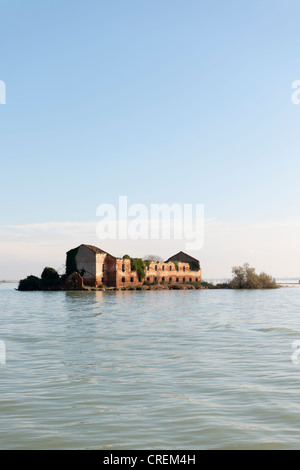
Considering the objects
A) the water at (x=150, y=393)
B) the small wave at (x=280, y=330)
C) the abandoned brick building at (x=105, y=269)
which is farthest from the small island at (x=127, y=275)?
the water at (x=150, y=393)

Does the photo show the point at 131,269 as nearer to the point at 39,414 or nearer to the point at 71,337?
the point at 71,337

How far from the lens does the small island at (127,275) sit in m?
69.6

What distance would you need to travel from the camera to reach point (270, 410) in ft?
26.6

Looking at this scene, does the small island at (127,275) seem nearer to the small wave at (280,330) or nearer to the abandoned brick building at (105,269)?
the abandoned brick building at (105,269)

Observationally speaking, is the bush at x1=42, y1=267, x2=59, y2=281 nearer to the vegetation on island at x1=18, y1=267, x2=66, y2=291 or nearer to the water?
the vegetation on island at x1=18, y1=267, x2=66, y2=291

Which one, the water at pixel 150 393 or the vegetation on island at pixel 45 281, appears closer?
the water at pixel 150 393

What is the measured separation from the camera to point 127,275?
2913 inches

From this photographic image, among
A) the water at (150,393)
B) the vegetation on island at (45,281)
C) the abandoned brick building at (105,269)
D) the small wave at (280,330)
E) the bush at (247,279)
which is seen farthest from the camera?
the bush at (247,279)

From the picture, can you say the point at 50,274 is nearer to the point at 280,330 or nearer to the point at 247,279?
the point at 247,279

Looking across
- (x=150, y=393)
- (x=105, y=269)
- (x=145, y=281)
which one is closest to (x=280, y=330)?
(x=150, y=393)

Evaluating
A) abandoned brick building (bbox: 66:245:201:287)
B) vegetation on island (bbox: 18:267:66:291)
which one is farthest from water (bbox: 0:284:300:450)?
vegetation on island (bbox: 18:267:66:291)

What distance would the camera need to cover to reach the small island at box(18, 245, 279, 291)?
69.6 meters

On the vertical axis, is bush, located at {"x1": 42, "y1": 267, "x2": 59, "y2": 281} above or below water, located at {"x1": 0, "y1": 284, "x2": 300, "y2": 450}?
above

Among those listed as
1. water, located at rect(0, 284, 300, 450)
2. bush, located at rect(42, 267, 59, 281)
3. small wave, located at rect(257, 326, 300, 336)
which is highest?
bush, located at rect(42, 267, 59, 281)
